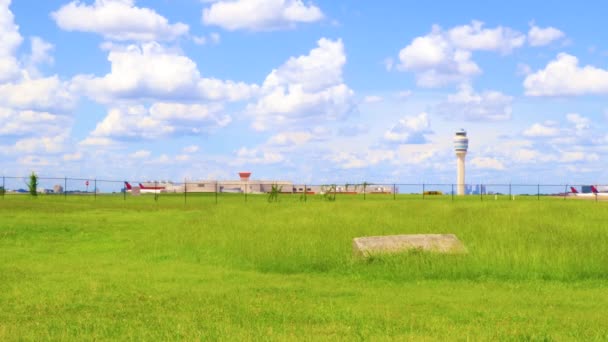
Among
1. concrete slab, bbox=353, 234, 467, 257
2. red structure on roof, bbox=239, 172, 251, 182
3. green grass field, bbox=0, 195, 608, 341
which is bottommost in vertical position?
green grass field, bbox=0, 195, 608, 341

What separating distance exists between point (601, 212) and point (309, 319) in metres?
32.2

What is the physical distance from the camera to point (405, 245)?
63.8 feet

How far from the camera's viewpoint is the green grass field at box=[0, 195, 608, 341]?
35.0ft

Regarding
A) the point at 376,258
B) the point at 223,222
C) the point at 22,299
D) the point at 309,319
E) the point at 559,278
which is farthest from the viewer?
the point at 223,222

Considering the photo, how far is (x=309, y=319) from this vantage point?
11.5 metres

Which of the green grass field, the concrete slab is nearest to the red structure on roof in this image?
the green grass field

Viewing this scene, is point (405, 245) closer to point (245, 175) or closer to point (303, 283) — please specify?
point (303, 283)

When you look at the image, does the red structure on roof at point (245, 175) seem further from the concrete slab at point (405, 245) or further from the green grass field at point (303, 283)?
the concrete slab at point (405, 245)

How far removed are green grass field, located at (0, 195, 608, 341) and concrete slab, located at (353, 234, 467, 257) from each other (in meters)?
0.41

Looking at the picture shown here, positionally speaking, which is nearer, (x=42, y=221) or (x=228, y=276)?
(x=228, y=276)

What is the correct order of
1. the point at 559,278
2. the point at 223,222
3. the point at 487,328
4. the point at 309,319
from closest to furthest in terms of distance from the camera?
1. the point at 487,328
2. the point at 309,319
3. the point at 559,278
4. the point at 223,222

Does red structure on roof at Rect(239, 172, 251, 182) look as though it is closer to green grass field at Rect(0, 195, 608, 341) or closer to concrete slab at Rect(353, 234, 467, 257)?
green grass field at Rect(0, 195, 608, 341)

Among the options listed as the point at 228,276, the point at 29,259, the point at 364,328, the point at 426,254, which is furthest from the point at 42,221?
the point at 364,328

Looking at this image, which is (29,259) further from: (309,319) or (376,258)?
(309,319)
